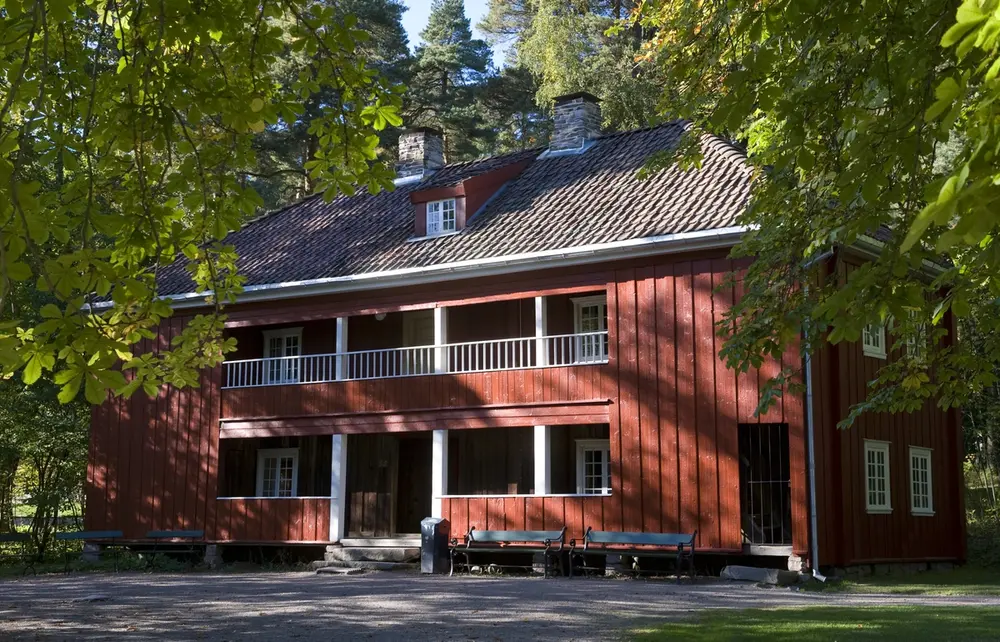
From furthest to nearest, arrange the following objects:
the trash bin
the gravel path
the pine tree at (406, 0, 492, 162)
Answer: the pine tree at (406, 0, 492, 162)
the trash bin
the gravel path

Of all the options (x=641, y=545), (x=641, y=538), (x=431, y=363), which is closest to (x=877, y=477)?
(x=641, y=545)

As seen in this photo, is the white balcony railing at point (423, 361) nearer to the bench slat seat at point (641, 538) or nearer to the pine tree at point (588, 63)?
the bench slat seat at point (641, 538)

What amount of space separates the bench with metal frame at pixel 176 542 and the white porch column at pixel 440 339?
20.8 ft

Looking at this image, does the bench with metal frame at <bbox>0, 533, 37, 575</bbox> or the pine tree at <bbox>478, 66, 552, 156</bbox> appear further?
the pine tree at <bbox>478, 66, 552, 156</bbox>

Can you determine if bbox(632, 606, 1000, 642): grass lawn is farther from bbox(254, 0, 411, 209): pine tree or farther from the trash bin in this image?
bbox(254, 0, 411, 209): pine tree

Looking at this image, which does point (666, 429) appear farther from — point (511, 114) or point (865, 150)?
point (511, 114)

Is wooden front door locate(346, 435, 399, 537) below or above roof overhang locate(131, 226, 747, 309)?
below

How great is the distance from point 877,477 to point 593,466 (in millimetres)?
5205

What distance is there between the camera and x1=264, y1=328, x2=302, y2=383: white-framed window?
25781mm

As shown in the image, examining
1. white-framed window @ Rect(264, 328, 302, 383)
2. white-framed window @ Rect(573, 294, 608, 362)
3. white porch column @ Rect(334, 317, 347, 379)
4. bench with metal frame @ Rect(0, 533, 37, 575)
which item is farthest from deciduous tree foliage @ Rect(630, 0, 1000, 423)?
bench with metal frame @ Rect(0, 533, 37, 575)

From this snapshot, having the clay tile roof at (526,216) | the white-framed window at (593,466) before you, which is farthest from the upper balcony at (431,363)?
the white-framed window at (593,466)

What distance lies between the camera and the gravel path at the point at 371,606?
11781mm

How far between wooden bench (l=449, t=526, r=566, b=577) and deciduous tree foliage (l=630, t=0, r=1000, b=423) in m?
9.75

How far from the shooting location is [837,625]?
37.9ft
